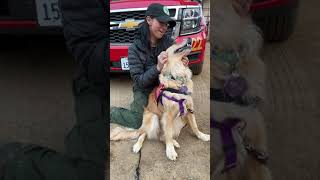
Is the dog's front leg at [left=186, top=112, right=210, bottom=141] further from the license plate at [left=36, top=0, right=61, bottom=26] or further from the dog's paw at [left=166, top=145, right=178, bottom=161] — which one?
the license plate at [left=36, top=0, right=61, bottom=26]

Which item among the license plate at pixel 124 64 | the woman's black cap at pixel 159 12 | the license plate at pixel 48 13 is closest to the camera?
the woman's black cap at pixel 159 12

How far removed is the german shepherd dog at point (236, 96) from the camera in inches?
69.3

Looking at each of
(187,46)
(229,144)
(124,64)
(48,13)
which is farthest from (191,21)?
(48,13)

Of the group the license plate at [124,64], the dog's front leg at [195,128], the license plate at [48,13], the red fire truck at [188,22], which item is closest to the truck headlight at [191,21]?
the red fire truck at [188,22]

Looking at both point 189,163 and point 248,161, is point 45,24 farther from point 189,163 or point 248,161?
point 248,161

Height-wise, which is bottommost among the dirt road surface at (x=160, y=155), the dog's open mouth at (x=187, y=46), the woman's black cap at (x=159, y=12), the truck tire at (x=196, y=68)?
the dirt road surface at (x=160, y=155)

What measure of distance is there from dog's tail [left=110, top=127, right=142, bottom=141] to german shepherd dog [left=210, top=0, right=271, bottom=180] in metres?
0.37

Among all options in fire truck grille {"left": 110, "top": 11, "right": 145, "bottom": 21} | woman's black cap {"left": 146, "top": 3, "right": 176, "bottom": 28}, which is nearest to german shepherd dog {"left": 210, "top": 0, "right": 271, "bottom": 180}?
woman's black cap {"left": 146, "top": 3, "right": 176, "bottom": 28}

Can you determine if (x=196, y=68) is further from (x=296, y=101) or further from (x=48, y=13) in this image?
(x=48, y=13)

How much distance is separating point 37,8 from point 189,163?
111 cm

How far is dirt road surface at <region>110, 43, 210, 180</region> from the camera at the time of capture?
1855 mm

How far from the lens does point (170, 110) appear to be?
1.87 metres

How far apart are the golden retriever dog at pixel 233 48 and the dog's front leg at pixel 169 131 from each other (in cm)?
25

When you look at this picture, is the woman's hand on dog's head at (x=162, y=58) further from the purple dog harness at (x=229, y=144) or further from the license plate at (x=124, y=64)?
the purple dog harness at (x=229, y=144)
